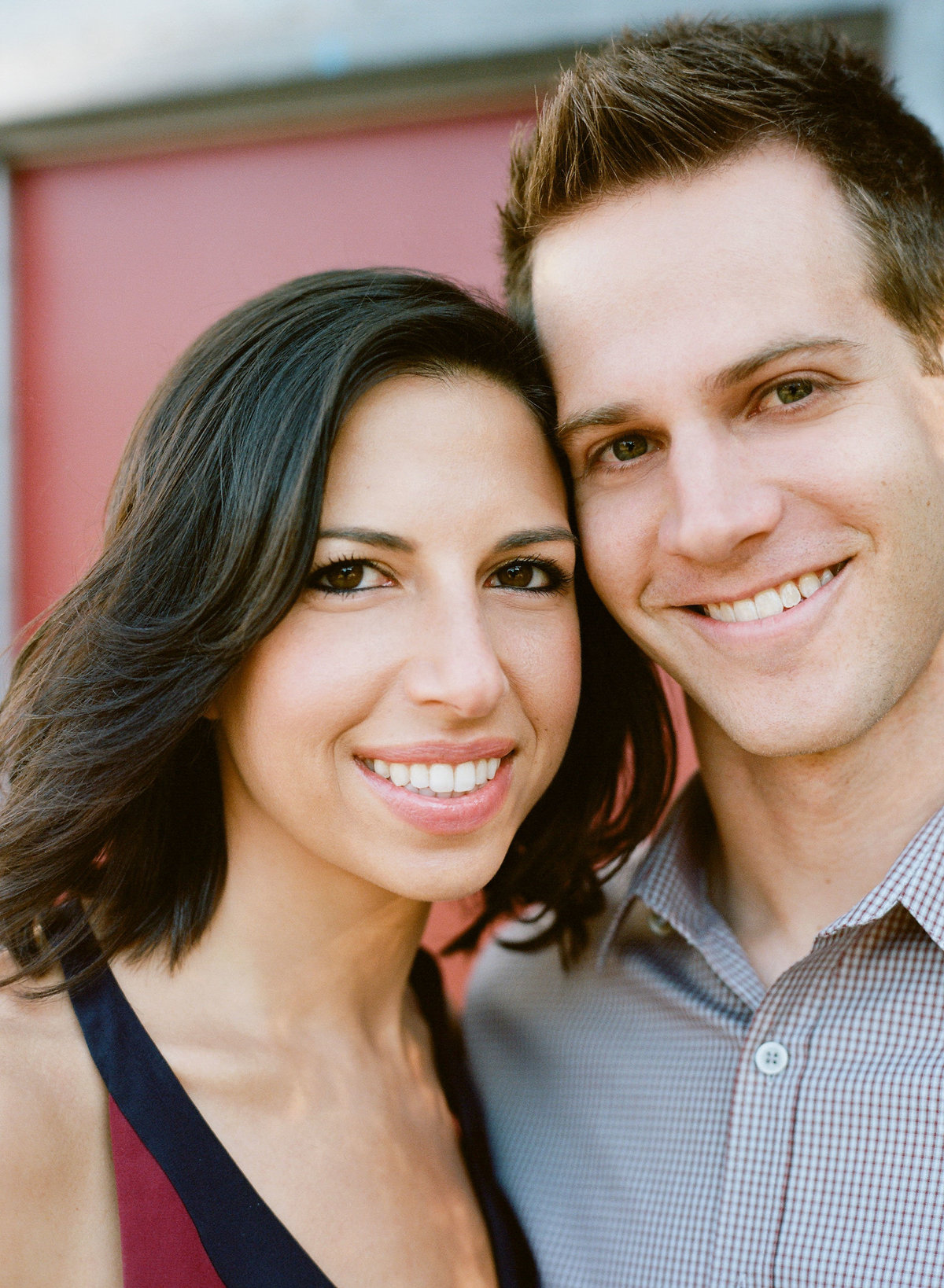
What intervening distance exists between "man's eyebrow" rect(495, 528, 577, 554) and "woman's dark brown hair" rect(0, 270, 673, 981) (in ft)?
0.73

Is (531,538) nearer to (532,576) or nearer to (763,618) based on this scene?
(532,576)

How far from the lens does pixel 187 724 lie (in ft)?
5.77

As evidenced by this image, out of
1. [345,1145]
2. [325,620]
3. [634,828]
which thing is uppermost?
[325,620]

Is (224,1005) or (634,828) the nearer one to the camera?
(224,1005)

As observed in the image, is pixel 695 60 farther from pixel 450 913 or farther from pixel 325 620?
pixel 450 913

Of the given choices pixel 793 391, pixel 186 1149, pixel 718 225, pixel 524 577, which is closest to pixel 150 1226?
pixel 186 1149

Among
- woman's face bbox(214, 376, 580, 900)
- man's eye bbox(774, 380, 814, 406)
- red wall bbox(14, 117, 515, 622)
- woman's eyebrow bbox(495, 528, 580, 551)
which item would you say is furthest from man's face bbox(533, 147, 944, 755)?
red wall bbox(14, 117, 515, 622)

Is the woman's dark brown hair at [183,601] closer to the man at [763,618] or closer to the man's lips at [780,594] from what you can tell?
the man at [763,618]

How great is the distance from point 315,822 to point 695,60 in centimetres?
138

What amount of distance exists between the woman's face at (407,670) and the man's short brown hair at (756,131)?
50 centimetres

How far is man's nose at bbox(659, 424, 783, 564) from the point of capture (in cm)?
178

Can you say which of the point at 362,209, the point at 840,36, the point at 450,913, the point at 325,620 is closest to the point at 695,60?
the point at 840,36

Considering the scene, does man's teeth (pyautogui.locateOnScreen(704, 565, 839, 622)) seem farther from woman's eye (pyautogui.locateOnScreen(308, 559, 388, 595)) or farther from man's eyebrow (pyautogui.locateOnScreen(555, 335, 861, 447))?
woman's eye (pyautogui.locateOnScreen(308, 559, 388, 595))

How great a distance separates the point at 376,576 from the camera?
179 cm
